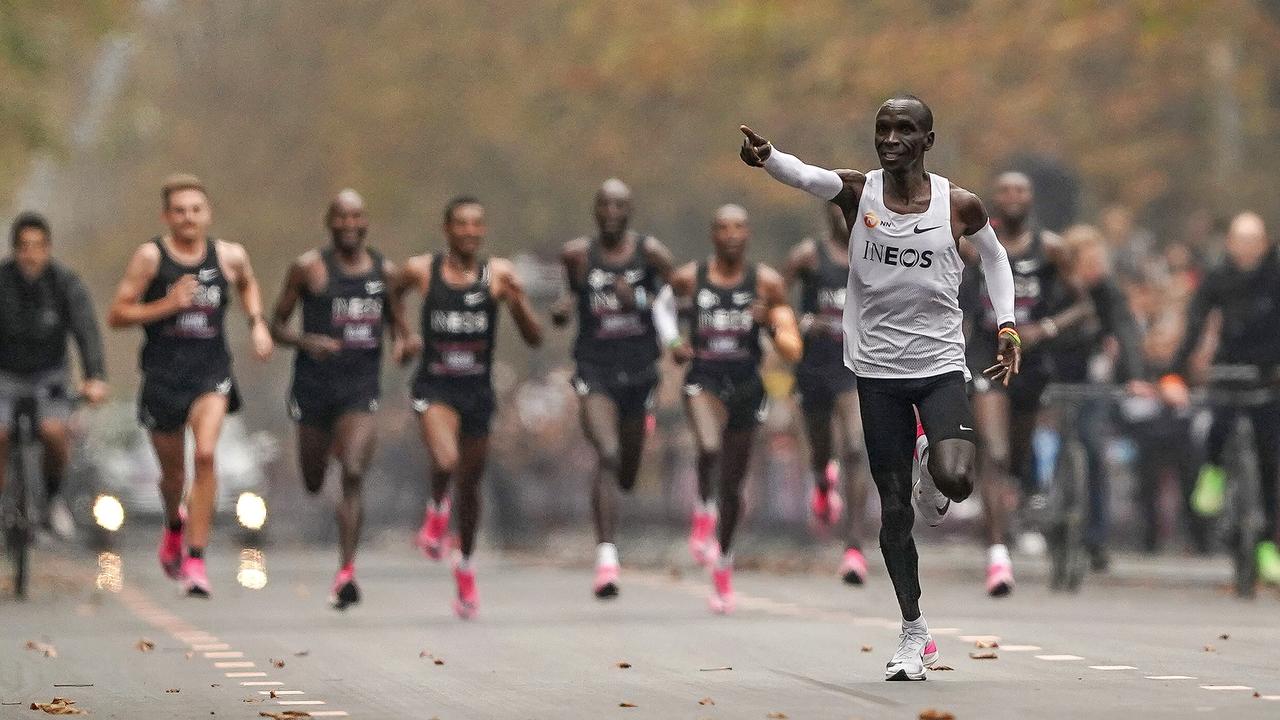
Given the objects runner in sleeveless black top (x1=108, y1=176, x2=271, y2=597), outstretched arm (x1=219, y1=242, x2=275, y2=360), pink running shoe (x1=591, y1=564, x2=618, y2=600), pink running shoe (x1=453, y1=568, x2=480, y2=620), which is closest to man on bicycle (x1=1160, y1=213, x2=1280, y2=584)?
pink running shoe (x1=591, y1=564, x2=618, y2=600)

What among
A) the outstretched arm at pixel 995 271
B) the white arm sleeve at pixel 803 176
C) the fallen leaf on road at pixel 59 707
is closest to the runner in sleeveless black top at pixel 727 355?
the outstretched arm at pixel 995 271

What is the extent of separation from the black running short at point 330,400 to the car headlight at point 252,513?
43.8ft

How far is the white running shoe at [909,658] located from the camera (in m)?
12.2

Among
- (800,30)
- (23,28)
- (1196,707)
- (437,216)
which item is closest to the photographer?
(1196,707)

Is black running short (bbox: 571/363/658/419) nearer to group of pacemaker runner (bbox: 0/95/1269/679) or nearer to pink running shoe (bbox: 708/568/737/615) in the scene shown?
group of pacemaker runner (bbox: 0/95/1269/679)

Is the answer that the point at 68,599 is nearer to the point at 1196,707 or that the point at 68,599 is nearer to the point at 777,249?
the point at 1196,707

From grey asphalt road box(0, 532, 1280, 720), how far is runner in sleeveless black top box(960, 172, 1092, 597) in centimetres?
79

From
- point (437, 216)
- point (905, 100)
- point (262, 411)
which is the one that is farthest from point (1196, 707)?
point (262, 411)

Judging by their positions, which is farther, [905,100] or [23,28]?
[23,28]

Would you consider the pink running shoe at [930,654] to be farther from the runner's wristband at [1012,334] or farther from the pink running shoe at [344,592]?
the pink running shoe at [344,592]

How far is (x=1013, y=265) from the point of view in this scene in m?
18.3

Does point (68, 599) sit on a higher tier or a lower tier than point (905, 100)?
lower

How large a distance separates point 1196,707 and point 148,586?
39.6 ft

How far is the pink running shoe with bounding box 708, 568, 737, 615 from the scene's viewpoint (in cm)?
1739
